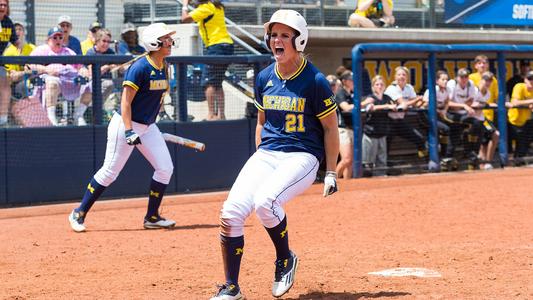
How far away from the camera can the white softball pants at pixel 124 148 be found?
948cm

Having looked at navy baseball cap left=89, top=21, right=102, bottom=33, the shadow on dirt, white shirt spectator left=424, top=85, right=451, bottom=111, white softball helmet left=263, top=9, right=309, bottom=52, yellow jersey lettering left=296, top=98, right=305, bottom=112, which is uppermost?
navy baseball cap left=89, top=21, right=102, bottom=33

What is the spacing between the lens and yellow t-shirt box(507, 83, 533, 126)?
17.4 meters

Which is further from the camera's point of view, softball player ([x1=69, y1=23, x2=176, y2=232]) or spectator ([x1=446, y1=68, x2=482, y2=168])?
spectator ([x1=446, y1=68, x2=482, y2=168])

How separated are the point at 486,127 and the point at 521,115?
1077 mm

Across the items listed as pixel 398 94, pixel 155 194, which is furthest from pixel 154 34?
pixel 398 94

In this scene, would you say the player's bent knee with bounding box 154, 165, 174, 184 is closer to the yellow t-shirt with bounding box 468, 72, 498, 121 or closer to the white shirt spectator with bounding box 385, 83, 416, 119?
the white shirt spectator with bounding box 385, 83, 416, 119

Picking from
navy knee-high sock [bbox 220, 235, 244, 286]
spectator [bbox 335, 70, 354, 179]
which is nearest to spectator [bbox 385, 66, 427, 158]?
spectator [bbox 335, 70, 354, 179]

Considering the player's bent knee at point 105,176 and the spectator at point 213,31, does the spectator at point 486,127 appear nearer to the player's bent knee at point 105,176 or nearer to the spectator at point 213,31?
the spectator at point 213,31

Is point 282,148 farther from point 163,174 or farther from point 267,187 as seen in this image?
point 163,174

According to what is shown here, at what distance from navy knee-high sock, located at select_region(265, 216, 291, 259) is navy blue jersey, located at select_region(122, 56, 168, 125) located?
11.2 ft

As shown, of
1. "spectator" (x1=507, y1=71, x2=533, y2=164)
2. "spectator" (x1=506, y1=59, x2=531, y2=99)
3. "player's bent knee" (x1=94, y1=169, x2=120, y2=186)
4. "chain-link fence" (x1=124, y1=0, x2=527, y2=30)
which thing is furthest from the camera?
"spectator" (x1=506, y1=59, x2=531, y2=99)

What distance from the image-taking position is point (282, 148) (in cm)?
630

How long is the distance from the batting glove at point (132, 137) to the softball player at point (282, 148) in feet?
9.66

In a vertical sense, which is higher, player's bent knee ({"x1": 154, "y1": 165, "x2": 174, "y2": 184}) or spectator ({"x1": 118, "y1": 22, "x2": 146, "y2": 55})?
spectator ({"x1": 118, "y1": 22, "x2": 146, "y2": 55})
